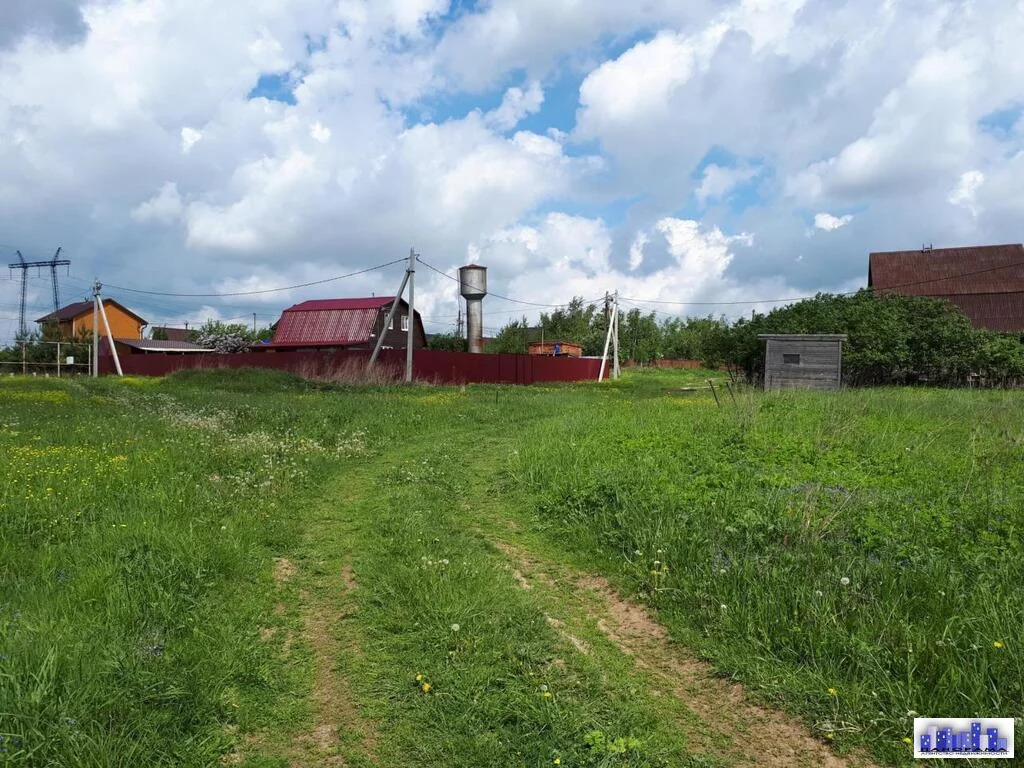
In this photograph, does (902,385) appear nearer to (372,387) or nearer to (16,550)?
(372,387)

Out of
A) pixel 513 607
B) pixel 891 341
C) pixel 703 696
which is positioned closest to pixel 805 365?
pixel 891 341

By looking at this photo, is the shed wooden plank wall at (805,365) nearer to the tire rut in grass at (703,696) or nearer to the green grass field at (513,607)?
the green grass field at (513,607)

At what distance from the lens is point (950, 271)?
39312 mm

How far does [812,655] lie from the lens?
11.3 feet

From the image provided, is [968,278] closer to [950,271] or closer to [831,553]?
[950,271]

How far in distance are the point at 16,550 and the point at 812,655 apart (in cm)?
578

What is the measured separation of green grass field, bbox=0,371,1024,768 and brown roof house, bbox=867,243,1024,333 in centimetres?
3424

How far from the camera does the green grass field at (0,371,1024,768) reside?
2.87 m

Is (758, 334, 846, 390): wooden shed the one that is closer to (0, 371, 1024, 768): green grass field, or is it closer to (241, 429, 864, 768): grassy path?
(0, 371, 1024, 768): green grass field

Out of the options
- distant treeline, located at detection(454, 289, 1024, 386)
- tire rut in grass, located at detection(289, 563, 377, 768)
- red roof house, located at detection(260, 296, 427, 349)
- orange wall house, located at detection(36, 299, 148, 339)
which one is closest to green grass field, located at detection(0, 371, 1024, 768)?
tire rut in grass, located at detection(289, 563, 377, 768)

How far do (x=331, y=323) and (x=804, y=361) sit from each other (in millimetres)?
30963

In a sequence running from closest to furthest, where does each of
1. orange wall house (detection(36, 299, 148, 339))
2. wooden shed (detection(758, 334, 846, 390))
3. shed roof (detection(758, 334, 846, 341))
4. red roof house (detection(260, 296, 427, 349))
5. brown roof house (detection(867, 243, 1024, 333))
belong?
shed roof (detection(758, 334, 846, 341)) < wooden shed (detection(758, 334, 846, 390)) < brown roof house (detection(867, 243, 1024, 333)) < red roof house (detection(260, 296, 427, 349)) < orange wall house (detection(36, 299, 148, 339))

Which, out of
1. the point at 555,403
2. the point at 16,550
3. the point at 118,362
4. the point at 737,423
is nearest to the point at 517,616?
the point at 16,550

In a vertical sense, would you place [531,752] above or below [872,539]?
below
